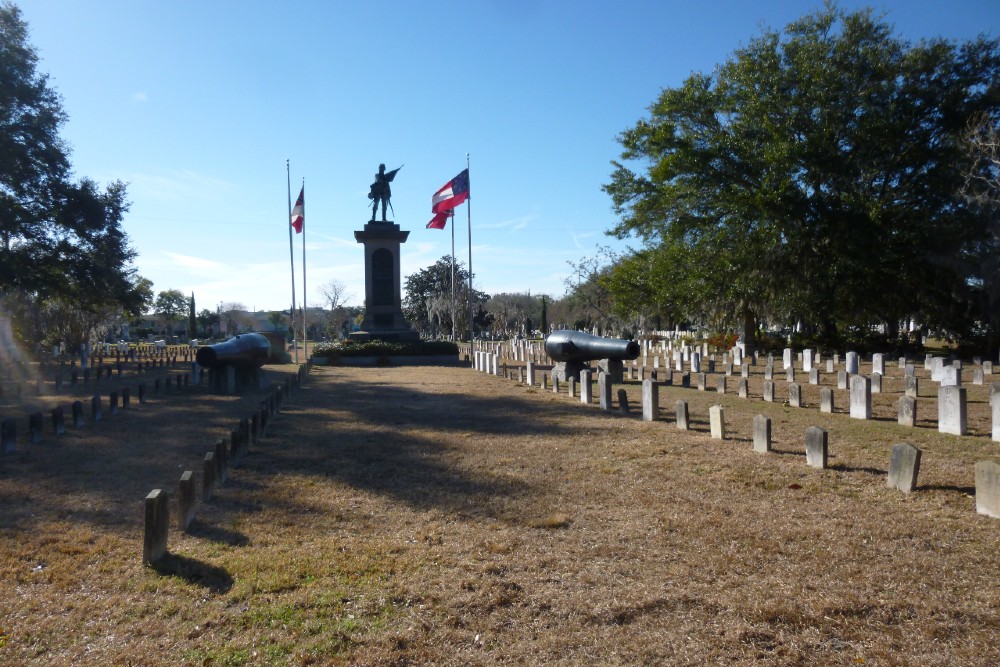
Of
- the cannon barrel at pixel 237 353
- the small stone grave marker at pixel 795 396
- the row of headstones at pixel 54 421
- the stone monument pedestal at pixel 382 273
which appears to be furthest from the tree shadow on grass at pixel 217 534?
the stone monument pedestal at pixel 382 273

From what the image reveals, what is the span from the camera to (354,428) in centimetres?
1148

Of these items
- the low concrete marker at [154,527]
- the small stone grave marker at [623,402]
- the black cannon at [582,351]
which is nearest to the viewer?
the low concrete marker at [154,527]

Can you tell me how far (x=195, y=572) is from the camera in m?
4.88

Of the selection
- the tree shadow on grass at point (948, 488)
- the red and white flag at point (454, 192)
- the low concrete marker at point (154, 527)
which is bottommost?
the tree shadow on grass at point (948, 488)

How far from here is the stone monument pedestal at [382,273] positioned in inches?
1323

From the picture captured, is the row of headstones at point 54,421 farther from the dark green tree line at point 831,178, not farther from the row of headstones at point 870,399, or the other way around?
the dark green tree line at point 831,178

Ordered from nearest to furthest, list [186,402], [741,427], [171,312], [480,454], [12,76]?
[480,454], [741,427], [186,402], [12,76], [171,312]

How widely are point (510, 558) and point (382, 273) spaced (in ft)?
96.8

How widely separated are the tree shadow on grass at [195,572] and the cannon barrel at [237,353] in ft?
41.2

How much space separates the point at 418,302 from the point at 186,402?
201ft

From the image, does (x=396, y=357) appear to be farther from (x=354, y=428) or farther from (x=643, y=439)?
(x=643, y=439)

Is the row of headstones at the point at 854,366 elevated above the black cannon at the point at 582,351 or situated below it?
below

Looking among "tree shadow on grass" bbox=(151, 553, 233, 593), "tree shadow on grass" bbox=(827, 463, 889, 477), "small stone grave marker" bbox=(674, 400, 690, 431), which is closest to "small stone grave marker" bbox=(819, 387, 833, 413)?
"small stone grave marker" bbox=(674, 400, 690, 431)

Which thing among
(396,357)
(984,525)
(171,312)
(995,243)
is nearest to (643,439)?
(984,525)
